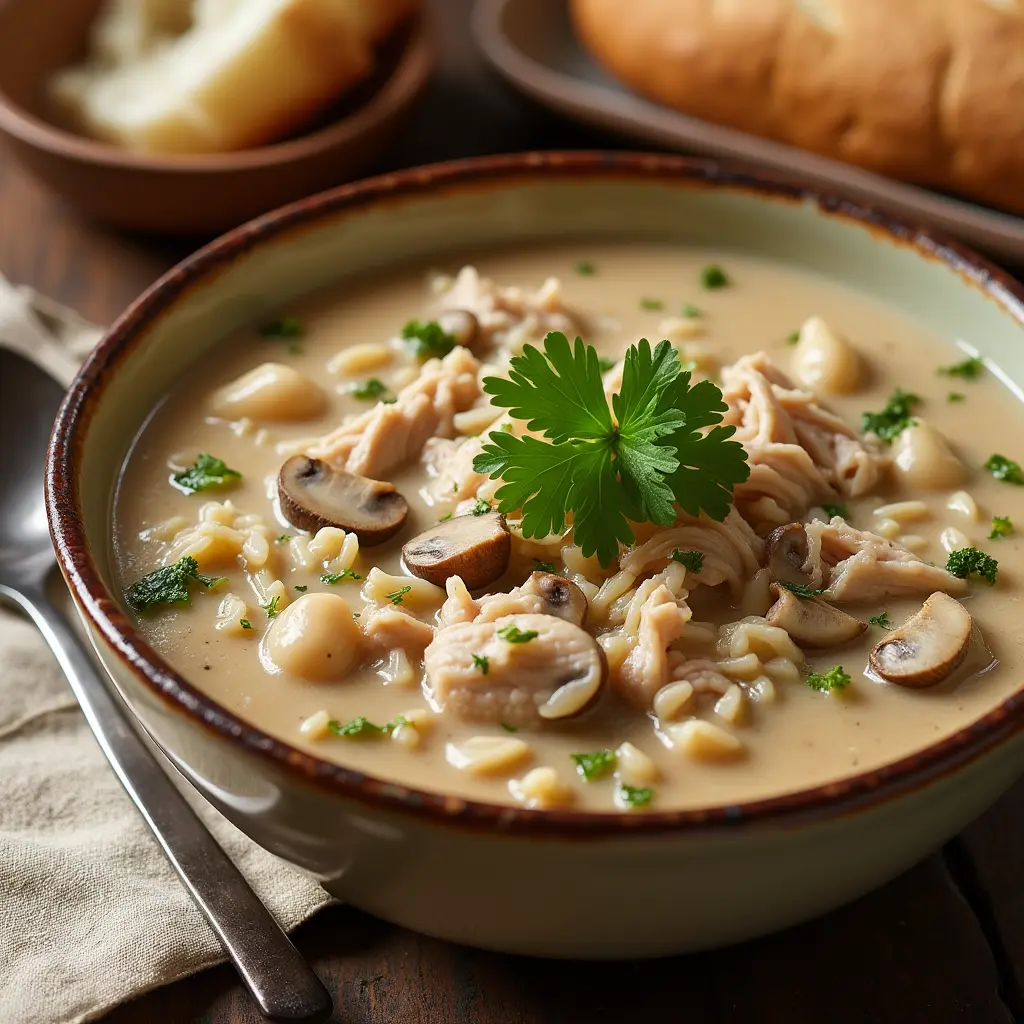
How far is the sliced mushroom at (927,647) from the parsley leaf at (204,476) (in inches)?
66.5

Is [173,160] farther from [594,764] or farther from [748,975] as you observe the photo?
[748,975]

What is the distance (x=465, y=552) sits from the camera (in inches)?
120

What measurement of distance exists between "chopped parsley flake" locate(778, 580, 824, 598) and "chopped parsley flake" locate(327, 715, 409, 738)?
0.94m

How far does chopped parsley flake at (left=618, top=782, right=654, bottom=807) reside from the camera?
2617 millimetres

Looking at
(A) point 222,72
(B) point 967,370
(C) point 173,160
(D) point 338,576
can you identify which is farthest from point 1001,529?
(A) point 222,72

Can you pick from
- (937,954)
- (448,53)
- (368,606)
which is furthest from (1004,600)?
(448,53)

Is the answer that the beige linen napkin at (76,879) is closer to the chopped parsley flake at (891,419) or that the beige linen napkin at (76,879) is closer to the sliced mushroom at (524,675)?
the sliced mushroom at (524,675)

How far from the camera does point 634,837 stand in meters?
2.22

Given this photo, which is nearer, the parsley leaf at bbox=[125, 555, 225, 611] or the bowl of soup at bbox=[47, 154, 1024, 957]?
the bowl of soup at bbox=[47, 154, 1024, 957]

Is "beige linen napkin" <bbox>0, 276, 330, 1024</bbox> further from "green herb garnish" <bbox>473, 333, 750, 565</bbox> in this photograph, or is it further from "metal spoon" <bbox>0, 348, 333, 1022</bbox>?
"green herb garnish" <bbox>473, 333, 750, 565</bbox>

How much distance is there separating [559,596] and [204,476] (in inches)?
43.0

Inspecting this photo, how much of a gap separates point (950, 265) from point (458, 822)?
2.52 meters

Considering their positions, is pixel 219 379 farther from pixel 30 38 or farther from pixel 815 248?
pixel 30 38

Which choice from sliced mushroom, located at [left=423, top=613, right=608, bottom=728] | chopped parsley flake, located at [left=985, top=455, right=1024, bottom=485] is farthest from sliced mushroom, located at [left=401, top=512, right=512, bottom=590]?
chopped parsley flake, located at [left=985, top=455, right=1024, bottom=485]
